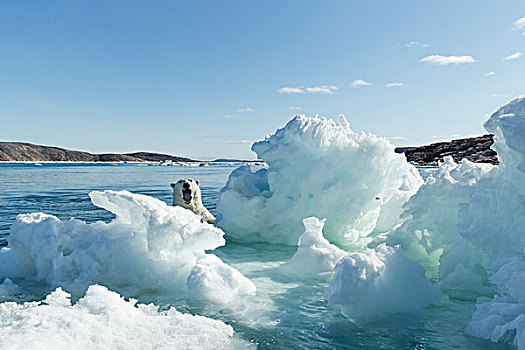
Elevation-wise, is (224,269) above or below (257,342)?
above

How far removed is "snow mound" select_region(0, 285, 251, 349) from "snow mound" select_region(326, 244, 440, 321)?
4.00 ft

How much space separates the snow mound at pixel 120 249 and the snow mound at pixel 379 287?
1.33 meters

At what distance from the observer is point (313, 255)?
5438mm

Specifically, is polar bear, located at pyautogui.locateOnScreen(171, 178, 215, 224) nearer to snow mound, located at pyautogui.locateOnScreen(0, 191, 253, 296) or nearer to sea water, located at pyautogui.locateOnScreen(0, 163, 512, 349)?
snow mound, located at pyautogui.locateOnScreen(0, 191, 253, 296)

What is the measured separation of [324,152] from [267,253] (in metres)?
2.36

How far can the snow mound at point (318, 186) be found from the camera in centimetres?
727

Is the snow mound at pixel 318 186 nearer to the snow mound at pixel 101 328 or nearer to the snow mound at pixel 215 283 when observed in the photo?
the snow mound at pixel 215 283

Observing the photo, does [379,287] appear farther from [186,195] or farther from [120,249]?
[186,195]

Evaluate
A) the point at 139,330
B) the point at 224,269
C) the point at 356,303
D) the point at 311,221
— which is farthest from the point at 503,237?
the point at 139,330

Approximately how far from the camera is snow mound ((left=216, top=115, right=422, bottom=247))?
23.9ft

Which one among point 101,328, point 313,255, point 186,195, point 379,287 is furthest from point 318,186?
point 101,328

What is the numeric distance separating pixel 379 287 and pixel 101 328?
274 centimetres

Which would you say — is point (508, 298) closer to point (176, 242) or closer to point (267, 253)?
point (176, 242)

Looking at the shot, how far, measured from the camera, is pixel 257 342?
3287 mm
